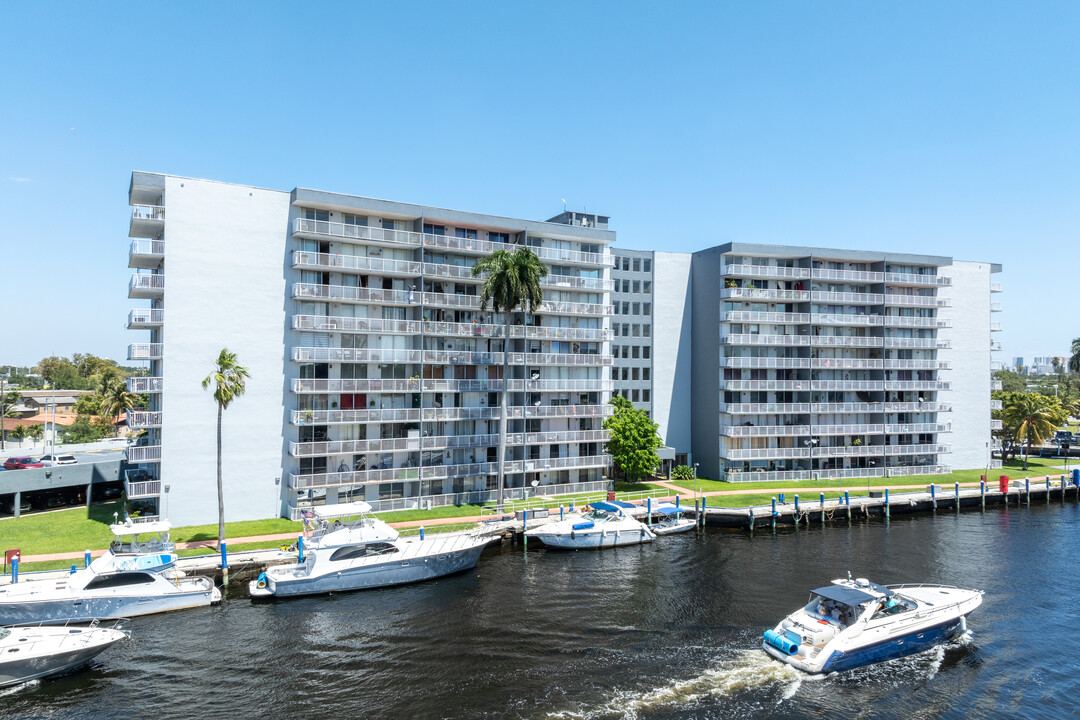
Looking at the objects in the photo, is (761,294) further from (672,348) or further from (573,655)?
(573,655)

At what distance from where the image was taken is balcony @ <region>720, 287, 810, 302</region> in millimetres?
79875

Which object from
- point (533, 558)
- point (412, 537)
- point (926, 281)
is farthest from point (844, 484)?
point (412, 537)

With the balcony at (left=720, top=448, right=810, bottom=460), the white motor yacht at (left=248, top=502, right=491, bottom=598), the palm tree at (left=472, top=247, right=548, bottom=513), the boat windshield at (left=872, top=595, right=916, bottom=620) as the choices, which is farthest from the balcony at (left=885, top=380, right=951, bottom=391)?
the white motor yacht at (left=248, top=502, right=491, bottom=598)

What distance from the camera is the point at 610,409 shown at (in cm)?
7281

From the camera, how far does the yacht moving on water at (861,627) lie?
3372cm

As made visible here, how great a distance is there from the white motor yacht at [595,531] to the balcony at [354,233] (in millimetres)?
28951

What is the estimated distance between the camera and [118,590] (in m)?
39.3

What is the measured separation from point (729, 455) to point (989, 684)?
4659 cm

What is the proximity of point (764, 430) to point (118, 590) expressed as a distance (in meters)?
66.1

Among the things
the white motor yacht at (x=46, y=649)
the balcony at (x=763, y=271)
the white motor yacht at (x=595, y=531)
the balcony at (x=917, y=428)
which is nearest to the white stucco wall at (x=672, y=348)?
the balcony at (x=763, y=271)

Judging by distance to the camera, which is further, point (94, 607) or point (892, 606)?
point (94, 607)

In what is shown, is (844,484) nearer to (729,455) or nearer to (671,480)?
(729,455)

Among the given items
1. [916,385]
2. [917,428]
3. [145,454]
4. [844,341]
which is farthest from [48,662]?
[916,385]

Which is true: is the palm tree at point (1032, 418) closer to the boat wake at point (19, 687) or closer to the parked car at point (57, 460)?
the boat wake at point (19, 687)
